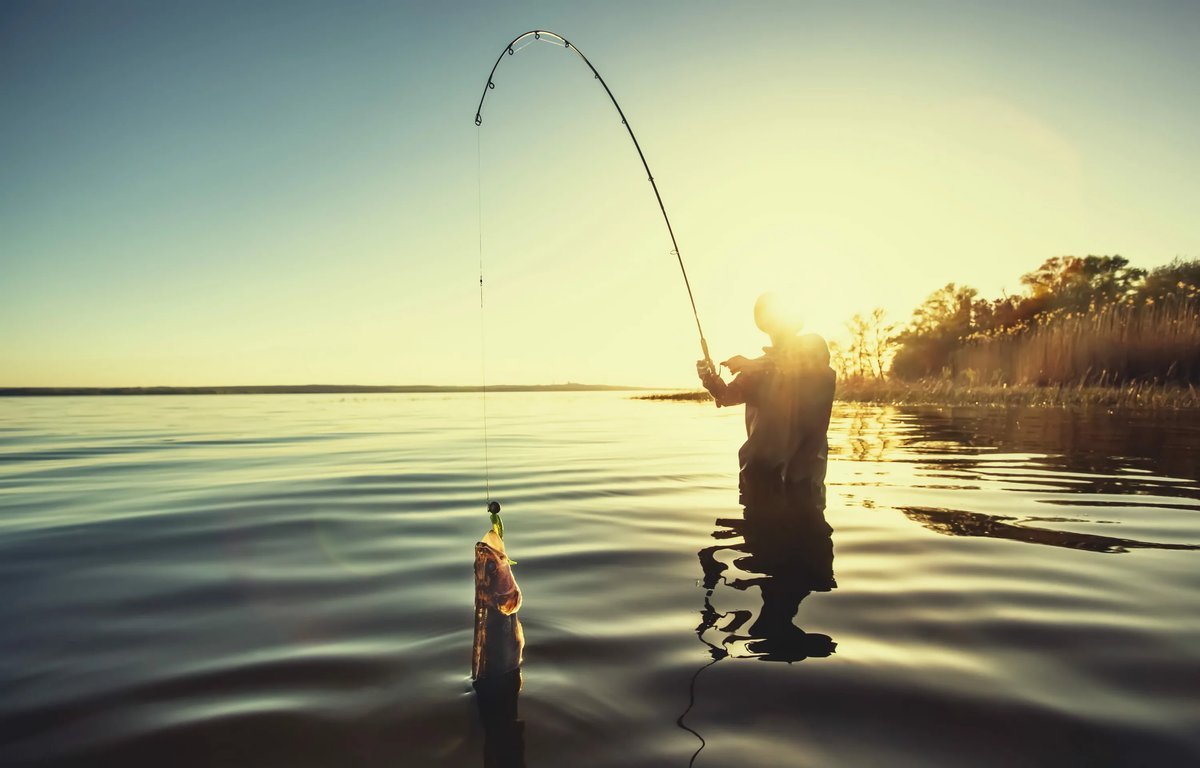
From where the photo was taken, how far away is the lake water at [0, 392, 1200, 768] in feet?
8.27

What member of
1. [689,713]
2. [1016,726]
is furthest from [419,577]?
[1016,726]

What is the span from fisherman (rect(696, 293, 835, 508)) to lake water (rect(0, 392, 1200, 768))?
71cm

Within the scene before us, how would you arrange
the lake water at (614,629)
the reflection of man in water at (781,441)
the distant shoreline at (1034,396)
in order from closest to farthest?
the lake water at (614,629) < the reflection of man in water at (781,441) < the distant shoreline at (1034,396)

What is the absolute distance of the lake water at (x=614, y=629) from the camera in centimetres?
252

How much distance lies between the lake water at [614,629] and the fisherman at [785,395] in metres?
0.71

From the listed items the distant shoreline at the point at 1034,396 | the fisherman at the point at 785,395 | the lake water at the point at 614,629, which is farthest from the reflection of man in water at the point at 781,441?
the distant shoreline at the point at 1034,396

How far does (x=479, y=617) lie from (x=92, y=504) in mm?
8254

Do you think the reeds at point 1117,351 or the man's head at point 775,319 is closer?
the man's head at point 775,319

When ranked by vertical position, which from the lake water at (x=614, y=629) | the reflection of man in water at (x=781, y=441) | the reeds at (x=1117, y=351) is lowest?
the lake water at (x=614, y=629)

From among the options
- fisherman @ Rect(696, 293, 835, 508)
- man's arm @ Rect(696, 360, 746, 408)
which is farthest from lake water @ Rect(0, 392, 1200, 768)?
man's arm @ Rect(696, 360, 746, 408)

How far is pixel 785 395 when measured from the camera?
7.10m

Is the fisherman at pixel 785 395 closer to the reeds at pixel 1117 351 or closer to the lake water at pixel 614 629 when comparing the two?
the lake water at pixel 614 629

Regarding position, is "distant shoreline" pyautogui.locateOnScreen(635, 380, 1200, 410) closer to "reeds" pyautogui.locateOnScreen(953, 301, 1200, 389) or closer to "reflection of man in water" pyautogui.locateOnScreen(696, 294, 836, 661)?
"reeds" pyautogui.locateOnScreen(953, 301, 1200, 389)

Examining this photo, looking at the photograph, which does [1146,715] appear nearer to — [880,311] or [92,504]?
[92,504]
